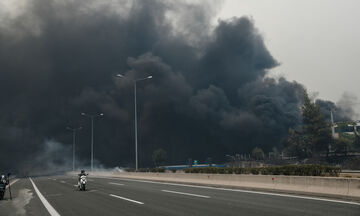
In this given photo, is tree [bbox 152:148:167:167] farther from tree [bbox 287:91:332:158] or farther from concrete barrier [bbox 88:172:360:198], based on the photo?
concrete barrier [bbox 88:172:360:198]

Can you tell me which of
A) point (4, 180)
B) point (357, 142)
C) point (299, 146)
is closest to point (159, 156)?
point (299, 146)

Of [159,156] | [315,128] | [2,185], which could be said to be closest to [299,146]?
[315,128]

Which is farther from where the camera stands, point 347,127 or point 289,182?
point 347,127

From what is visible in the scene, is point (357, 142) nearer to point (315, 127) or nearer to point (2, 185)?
point (315, 127)

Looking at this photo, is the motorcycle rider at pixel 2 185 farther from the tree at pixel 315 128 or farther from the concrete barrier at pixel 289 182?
the tree at pixel 315 128

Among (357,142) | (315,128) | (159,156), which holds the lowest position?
(159,156)

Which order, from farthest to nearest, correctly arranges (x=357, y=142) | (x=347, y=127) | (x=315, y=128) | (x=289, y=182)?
(x=347, y=127) → (x=357, y=142) → (x=315, y=128) → (x=289, y=182)

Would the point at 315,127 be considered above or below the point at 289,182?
above

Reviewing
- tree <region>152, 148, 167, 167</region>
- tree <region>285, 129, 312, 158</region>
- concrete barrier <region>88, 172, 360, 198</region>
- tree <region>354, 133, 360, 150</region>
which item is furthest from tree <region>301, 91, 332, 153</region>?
concrete barrier <region>88, 172, 360, 198</region>

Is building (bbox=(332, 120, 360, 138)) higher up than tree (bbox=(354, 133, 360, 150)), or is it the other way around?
building (bbox=(332, 120, 360, 138))

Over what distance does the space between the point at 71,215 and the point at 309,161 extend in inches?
4808

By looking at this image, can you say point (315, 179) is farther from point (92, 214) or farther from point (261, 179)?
point (92, 214)

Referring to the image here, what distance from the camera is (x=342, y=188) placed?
39.6 ft

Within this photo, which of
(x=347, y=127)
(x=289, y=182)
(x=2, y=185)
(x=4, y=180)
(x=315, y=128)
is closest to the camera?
(x=289, y=182)
